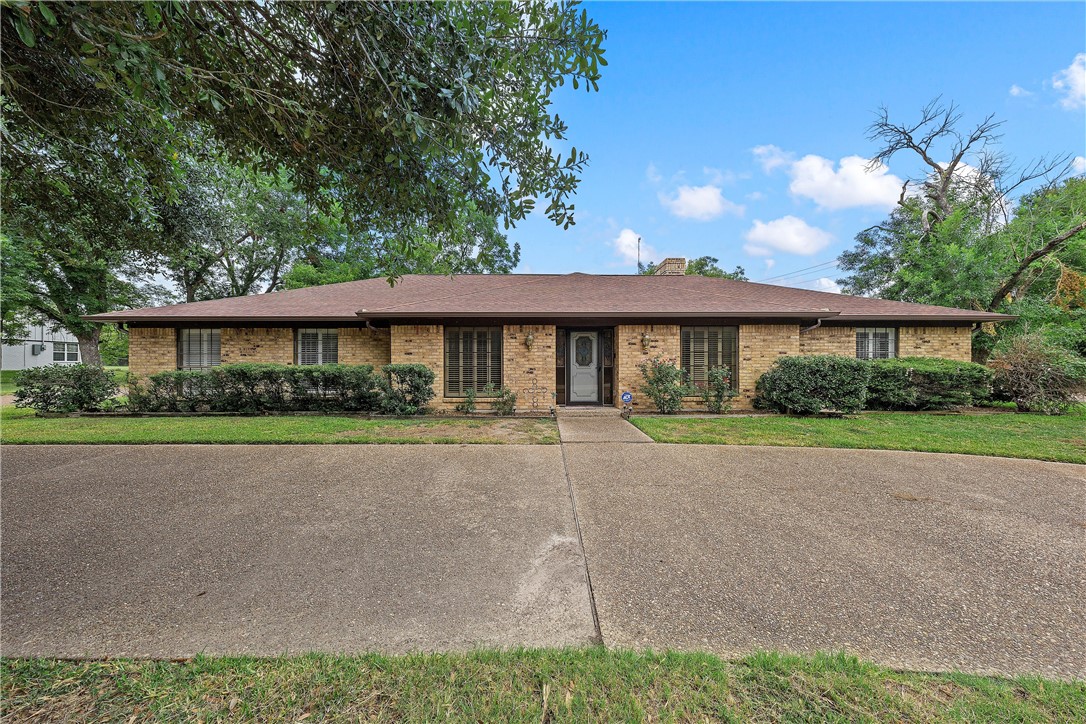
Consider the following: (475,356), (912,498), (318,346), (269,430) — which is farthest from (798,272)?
(269,430)

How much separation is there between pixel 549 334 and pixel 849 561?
7.23m

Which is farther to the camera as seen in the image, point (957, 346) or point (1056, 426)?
point (957, 346)

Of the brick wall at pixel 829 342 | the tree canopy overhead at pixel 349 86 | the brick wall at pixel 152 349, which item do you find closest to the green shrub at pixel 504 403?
the tree canopy overhead at pixel 349 86

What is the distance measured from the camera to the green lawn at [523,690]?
155 centimetres

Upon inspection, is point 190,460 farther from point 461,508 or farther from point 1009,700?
point 1009,700

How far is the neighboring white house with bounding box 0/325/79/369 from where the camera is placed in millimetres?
30656

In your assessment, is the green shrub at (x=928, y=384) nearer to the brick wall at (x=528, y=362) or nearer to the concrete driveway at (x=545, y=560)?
the concrete driveway at (x=545, y=560)

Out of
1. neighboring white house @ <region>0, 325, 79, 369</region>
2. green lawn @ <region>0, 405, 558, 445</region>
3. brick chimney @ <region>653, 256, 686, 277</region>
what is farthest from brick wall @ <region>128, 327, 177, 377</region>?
neighboring white house @ <region>0, 325, 79, 369</region>

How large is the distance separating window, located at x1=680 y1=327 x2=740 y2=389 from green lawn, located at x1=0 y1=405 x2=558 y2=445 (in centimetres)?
395

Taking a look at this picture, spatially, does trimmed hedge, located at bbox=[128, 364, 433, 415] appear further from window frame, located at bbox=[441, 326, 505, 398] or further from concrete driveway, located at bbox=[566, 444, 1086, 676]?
concrete driveway, located at bbox=[566, 444, 1086, 676]

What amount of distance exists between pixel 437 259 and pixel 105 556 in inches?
138

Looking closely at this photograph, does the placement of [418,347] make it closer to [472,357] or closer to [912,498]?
[472,357]

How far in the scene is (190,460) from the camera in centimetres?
509

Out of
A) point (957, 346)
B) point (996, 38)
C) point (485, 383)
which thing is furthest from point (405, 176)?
point (957, 346)
